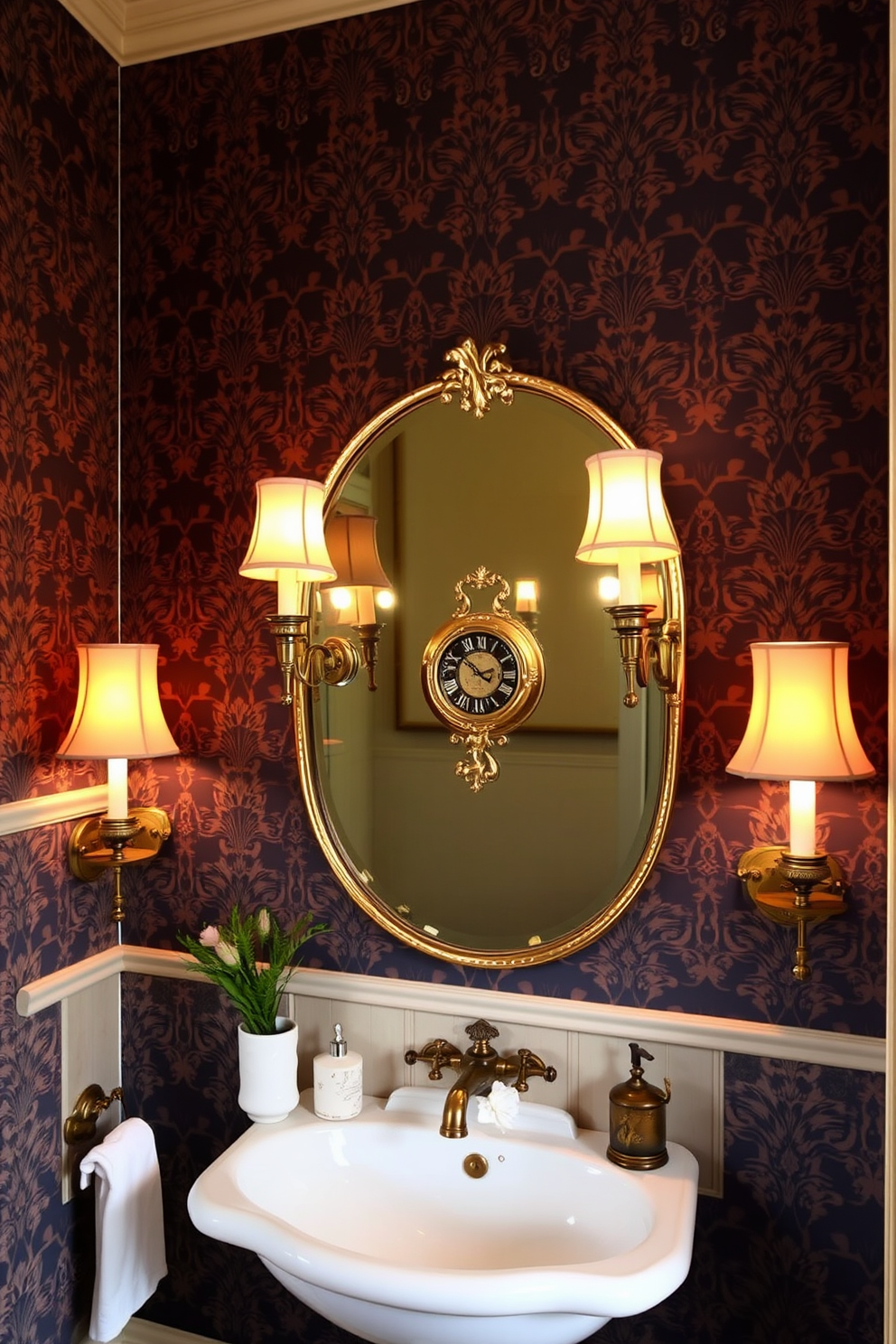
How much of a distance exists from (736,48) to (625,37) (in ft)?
0.62

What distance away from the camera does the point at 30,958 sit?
1729mm

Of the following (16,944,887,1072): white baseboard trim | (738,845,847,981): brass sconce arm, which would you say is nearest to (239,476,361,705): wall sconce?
(16,944,887,1072): white baseboard trim

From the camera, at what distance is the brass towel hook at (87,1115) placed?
181cm

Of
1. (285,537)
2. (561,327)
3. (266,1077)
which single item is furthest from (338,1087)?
(561,327)

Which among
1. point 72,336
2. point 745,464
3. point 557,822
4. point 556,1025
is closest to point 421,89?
point 72,336

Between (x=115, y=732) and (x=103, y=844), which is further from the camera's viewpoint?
(x=103, y=844)

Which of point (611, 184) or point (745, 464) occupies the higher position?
→ point (611, 184)

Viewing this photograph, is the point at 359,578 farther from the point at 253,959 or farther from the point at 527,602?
the point at 253,959

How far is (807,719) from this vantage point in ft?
4.53

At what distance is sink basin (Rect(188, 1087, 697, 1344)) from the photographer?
1.24m

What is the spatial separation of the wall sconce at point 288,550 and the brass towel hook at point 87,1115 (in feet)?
2.93

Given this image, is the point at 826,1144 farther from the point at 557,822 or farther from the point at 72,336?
the point at 72,336

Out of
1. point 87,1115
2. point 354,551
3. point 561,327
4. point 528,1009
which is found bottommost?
point 87,1115

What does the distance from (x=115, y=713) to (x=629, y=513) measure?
0.96 metres
